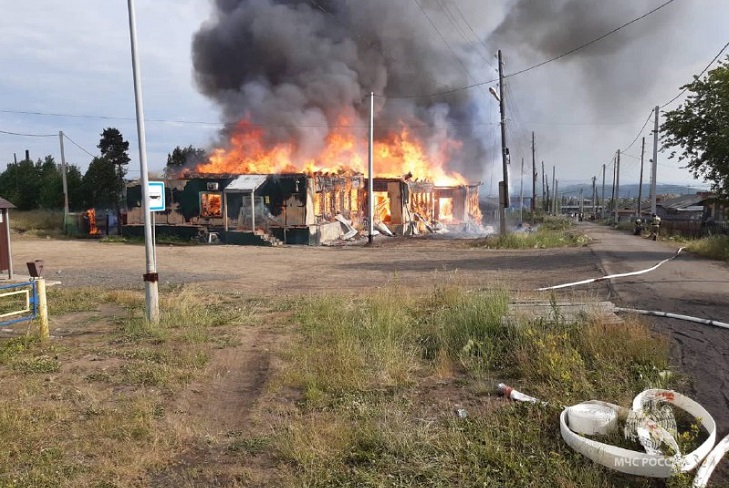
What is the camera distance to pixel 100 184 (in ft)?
133

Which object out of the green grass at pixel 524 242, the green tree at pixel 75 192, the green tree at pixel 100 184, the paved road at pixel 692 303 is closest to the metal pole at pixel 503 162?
the green grass at pixel 524 242

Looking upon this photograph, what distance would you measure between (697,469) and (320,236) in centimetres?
2460

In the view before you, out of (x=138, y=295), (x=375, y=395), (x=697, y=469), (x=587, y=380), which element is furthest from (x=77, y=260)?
(x=697, y=469)

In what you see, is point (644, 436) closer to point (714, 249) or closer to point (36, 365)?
point (36, 365)

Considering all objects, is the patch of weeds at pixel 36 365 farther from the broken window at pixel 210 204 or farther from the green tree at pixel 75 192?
the green tree at pixel 75 192

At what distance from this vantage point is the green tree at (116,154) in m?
41.5

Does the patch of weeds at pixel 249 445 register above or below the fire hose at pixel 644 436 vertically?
below

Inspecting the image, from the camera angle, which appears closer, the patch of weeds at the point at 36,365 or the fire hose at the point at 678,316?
the patch of weeds at the point at 36,365

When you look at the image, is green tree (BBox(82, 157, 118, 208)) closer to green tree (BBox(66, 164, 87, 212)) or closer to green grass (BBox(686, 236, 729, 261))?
green tree (BBox(66, 164, 87, 212))

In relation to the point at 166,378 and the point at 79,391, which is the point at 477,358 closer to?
the point at 166,378

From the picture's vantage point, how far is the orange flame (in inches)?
1395

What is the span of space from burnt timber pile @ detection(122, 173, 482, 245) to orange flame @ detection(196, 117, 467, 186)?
271 centimetres

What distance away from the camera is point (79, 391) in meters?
5.45

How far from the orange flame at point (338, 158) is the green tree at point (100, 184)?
9181 mm
